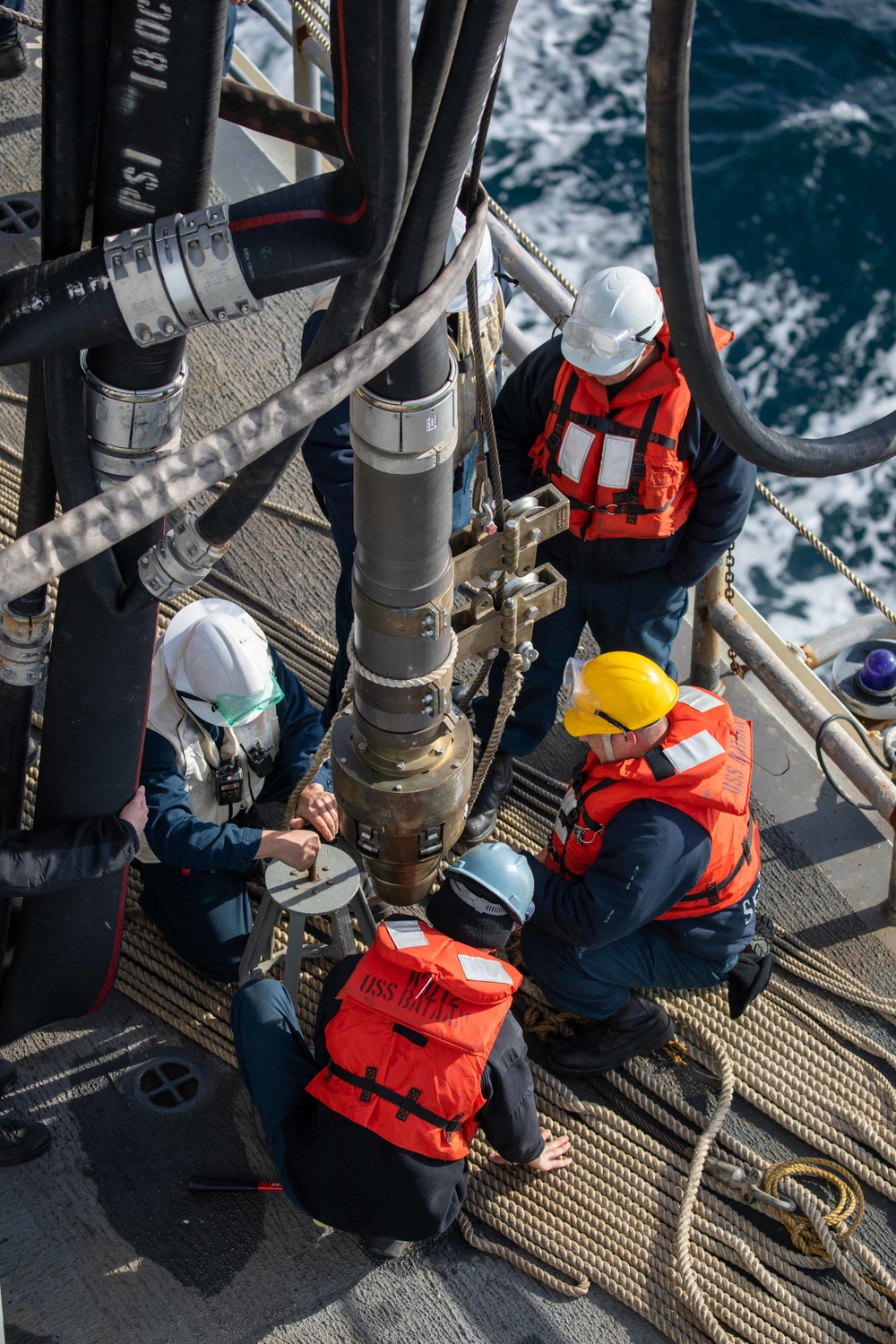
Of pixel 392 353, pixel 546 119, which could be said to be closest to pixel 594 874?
pixel 392 353

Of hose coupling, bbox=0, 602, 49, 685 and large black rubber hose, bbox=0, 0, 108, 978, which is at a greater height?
large black rubber hose, bbox=0, 0, 108, 978

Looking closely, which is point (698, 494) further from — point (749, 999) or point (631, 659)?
point (749, 999)

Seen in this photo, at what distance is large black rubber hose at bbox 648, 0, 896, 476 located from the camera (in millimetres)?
1342

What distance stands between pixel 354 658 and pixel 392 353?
2.10 ft

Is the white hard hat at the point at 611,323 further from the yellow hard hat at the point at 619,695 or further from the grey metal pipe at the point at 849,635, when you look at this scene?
the grey metal pipe at the point at 849,635

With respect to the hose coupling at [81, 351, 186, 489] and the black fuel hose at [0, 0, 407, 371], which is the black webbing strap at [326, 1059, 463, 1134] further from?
the black fuel hose at [0, 0, 407, 371]

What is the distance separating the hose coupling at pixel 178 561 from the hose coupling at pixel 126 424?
14cm

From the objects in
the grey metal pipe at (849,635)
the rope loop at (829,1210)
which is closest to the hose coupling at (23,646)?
the rope loop at (829,1210)

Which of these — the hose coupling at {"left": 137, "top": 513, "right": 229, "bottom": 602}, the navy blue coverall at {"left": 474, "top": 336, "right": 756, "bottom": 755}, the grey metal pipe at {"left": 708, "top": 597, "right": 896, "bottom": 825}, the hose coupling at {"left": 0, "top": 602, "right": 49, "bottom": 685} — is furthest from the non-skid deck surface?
the hose coupling at {"left": 137, "top": 513, "right": 229, "bottom": 602}

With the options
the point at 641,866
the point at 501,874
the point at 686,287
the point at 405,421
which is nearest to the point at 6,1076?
the point at 501,874

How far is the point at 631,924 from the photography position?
3410 millimetres

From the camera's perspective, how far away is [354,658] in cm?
215

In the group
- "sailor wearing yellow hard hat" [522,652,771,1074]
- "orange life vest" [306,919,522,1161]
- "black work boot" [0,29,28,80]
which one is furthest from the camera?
"black work boot" [0,29,28,80]

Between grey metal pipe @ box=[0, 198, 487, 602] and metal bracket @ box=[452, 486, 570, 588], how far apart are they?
2.12ft
